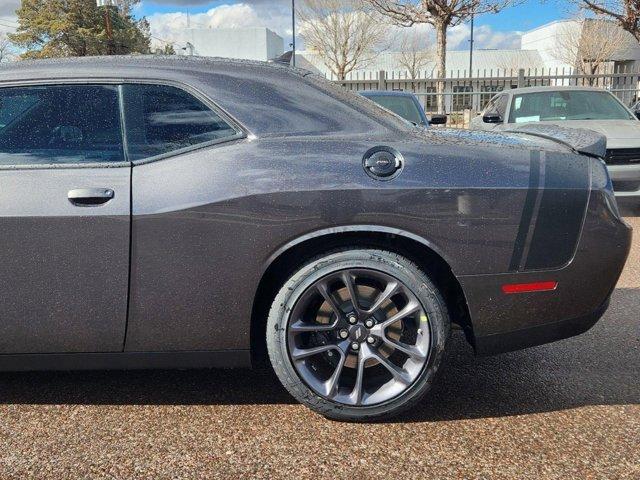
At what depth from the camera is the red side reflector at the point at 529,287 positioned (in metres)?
2.52

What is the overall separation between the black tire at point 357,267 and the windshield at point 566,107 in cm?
613

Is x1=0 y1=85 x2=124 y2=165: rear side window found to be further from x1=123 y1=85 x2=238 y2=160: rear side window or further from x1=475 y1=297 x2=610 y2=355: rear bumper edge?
x1=475 y1=297 x2=610 y2=355: rear bumper edge

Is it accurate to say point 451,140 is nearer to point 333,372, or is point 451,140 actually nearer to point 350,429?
point 333,372

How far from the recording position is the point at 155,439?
2.50 metres

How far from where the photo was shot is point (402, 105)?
7.88 metres

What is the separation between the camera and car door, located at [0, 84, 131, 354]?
2436 millimetres

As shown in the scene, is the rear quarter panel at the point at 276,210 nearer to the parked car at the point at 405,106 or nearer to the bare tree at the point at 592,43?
the parked car at the point at 405,106

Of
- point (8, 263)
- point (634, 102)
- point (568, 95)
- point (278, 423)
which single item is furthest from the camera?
point (634, 102)

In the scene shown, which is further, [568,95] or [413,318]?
[568,95]

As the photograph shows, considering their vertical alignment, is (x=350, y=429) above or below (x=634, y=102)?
below

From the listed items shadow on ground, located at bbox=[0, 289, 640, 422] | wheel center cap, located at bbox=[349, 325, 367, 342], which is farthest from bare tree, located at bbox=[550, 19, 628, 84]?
wheel center cap, located at bbox=[349, 325, 367, 342]

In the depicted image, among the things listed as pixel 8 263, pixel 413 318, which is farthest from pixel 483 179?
pixel 8 263

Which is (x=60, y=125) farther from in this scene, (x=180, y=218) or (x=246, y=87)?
(x=246, y=87)

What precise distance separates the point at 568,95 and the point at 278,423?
713 centimetres
